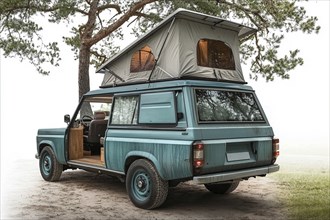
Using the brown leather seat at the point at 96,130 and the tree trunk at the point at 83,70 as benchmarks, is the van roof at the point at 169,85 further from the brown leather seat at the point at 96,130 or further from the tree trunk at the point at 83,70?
the tree trunk at the point at 83,70

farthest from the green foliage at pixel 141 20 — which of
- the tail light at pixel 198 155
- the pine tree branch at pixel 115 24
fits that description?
the tail light at pixel 198 155

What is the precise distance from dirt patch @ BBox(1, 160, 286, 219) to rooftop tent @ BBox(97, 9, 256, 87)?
229 cm

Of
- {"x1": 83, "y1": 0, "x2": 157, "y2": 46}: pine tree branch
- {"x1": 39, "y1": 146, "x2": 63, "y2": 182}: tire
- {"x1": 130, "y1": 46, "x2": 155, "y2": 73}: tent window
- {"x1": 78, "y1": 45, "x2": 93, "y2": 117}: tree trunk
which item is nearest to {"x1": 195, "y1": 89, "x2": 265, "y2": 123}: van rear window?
{"x1": 130, "y1": 46, "x2": 155, "y2": 73}: tent window

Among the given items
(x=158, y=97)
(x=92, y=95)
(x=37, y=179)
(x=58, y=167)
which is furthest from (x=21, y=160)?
(x=158, y=97)

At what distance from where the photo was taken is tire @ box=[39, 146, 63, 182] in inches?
332

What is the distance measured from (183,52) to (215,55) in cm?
86

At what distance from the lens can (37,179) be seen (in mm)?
9070

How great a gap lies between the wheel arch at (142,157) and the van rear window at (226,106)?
3.21ft

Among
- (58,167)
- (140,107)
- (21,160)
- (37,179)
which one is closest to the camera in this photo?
(140,107)

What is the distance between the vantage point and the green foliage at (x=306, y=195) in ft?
19.8

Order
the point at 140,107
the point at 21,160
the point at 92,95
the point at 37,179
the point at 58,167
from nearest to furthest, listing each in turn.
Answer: the point at 140,107 → the point at 92,95 → the point at 58,167 → the point at 37,179 → the point at 21,160

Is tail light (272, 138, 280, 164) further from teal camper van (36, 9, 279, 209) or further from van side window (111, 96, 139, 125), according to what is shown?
van side window (111, 96, 139, 125)

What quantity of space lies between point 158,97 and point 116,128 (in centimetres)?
120

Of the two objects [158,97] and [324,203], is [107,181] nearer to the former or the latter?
[158,97]
